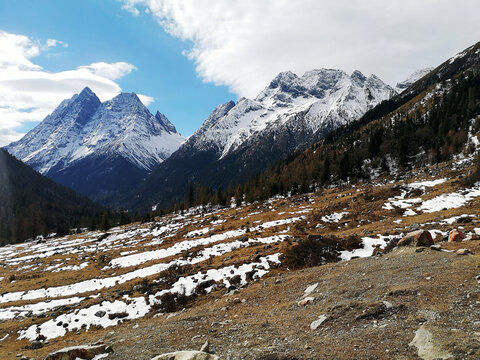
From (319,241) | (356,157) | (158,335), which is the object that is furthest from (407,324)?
(356,157)

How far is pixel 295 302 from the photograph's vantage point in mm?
15289

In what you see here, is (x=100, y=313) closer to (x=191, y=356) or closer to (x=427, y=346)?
(x=191, y=356)

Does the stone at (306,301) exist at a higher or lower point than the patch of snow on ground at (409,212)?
lower

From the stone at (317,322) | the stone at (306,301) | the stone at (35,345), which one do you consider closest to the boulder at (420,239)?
the stone at (306,301)

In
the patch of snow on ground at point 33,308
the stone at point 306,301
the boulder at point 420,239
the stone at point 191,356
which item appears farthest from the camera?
the patch of snow on ground at point 33,308

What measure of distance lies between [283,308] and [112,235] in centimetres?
9283

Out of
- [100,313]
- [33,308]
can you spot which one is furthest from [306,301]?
[33,308]

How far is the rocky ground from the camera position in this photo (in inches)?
375

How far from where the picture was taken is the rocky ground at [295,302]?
952 centimetres

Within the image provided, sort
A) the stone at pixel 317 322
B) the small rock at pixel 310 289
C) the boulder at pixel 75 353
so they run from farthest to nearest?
the small rock at pixel 310 289 → the boulder at pixel 75 353 → the stone at pixel 317 322

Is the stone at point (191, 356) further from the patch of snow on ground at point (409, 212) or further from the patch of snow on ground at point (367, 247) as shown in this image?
the patch of snow on ground at point (409, 212)

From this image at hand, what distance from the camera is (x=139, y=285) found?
29625 mm

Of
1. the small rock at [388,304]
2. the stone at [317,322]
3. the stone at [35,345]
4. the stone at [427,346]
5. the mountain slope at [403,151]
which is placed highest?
the mountain slope at [403,151]

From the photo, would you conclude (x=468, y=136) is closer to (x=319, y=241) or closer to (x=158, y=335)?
(x=319, y=241)
